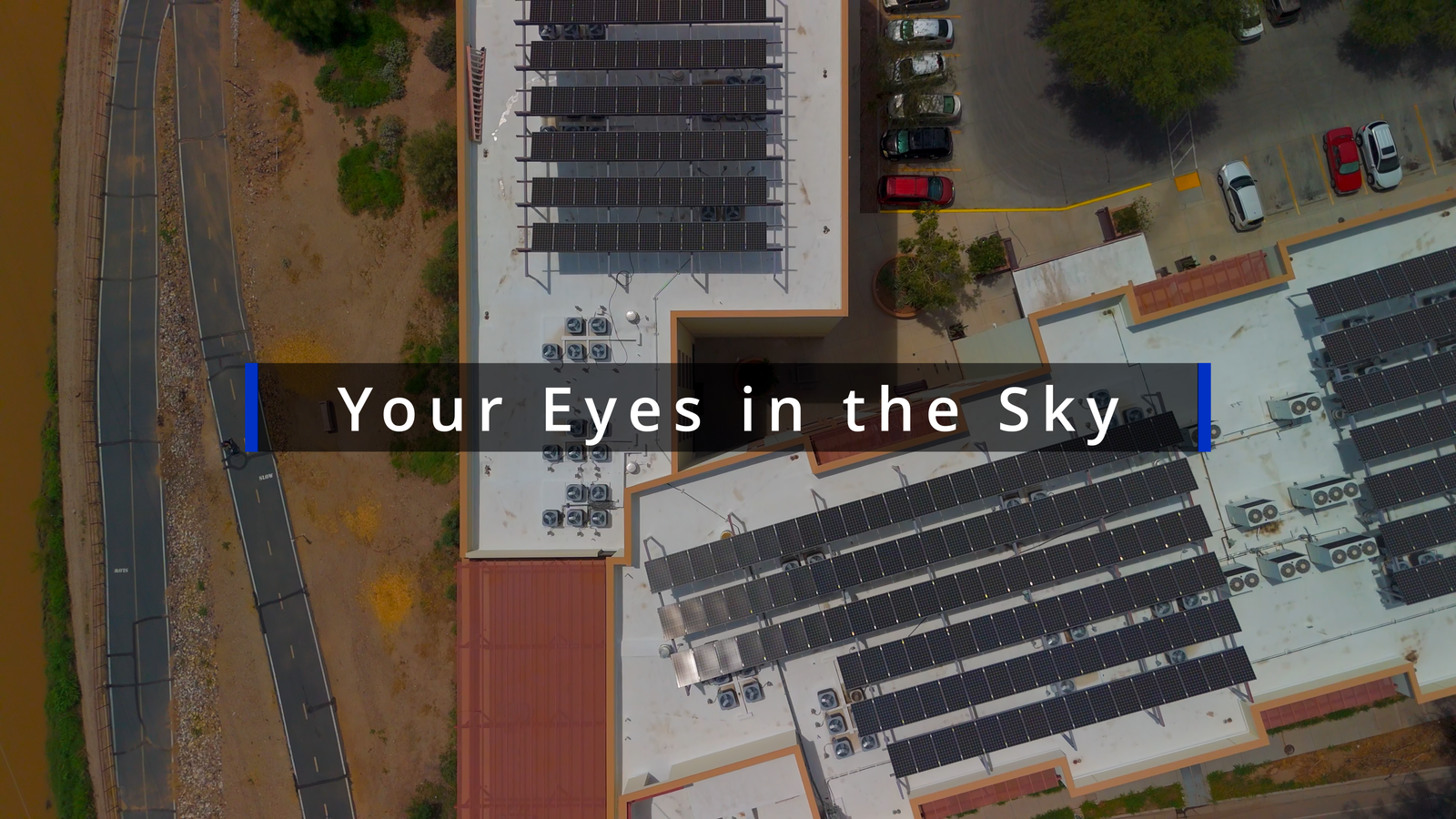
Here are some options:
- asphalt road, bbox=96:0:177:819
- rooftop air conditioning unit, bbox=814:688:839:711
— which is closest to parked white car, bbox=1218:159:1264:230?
rooftop air conditioning unit, bbox=814:688:839:711

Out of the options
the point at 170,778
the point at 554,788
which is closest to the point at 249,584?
the point at 170,778

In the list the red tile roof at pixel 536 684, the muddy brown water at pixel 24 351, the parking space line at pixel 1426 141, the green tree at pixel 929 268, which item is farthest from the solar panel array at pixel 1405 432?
the muddy brown water at pixel 24 351

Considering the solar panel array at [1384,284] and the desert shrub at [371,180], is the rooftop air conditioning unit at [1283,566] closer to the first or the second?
the solar panel array at [1384,284]

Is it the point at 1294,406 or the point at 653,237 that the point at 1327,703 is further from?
the point at 653,237

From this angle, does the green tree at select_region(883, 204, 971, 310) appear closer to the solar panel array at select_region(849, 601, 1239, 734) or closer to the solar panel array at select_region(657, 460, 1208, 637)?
the solar panel array at select_region(657, 460, 1208, 637)

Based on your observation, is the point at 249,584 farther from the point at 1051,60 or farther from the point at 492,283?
the point at 1051,60

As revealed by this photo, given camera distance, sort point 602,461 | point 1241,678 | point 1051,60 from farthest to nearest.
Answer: point 1051,60
point 602,461
point 1241,678

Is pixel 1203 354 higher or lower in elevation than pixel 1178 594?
higher
